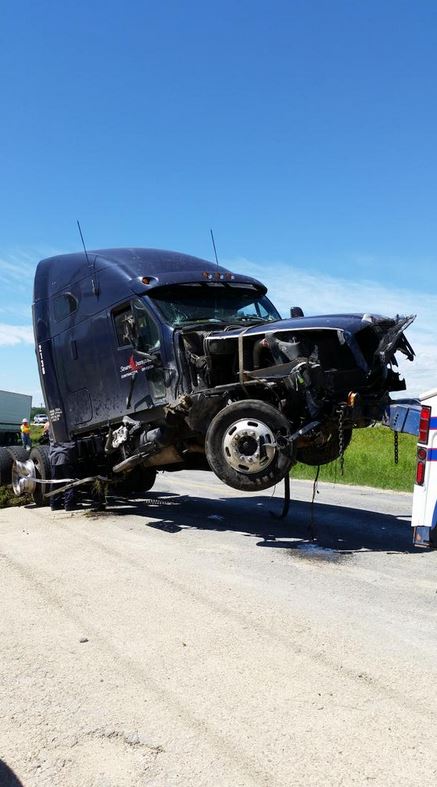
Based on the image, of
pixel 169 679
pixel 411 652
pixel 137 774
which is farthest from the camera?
pixel 411 652

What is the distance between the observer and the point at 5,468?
11.6 metres

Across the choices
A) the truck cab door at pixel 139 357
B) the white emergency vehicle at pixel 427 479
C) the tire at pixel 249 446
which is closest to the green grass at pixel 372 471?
the truck cab door at pixel 139 357

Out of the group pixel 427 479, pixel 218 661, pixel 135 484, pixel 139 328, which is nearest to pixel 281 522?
pixel 139 328

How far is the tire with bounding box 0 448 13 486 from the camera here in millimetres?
11555

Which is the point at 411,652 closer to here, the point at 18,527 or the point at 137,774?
the point at 137,774

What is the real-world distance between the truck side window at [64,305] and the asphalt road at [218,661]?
353cm

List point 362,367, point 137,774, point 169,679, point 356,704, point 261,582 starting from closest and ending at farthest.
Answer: point 137,774 < point 356,704 < point 169,679 < point 261,582 < point 362,367

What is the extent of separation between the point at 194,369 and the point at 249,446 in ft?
4.34

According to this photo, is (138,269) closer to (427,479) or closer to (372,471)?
(427,479)

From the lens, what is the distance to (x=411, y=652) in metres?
4.12

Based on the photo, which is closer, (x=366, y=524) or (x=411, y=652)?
(x=411, y=652)

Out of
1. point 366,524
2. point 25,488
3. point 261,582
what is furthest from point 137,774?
point 25,488

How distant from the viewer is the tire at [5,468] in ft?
37.9

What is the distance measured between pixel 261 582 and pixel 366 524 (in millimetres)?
3213
